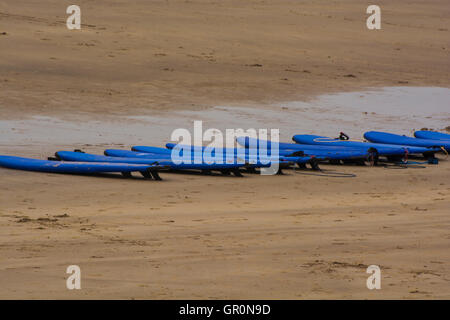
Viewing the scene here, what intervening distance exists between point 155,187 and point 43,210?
6.63 ft

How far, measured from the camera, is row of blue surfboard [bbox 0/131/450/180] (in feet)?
39.1

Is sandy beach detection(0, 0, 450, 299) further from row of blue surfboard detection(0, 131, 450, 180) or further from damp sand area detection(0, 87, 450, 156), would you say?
row of blue surfboard detection(0, 131, 450, 180)

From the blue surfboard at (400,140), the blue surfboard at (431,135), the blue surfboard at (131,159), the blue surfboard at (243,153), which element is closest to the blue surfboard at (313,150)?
the blue surfboard at (243,153)

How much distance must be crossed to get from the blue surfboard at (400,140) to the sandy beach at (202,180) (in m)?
0.46

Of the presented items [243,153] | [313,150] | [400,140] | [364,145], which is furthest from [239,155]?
[400,140]

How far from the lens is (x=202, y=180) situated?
12.1 metres

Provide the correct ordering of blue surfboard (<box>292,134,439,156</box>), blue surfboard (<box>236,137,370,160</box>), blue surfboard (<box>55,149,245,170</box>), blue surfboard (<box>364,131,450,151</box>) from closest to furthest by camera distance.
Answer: blue surfboard (<box>55,149,245,170</box>)
blue surfboard (<box>236,137,370,160</box>)
blue surfboard (<box>292,134,439,156</box>)
blue surfboard (<box>364,131,450,151</box>)

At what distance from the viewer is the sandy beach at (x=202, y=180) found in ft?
23.8

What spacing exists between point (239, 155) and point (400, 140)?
12.4ft

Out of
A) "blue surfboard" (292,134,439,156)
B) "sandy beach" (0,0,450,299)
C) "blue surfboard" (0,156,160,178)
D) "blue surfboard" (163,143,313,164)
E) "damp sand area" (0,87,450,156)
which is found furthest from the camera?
"damp sand area" (0,87,450,156)

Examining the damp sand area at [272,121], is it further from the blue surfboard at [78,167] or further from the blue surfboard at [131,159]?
the blue surfboard at [78,167]

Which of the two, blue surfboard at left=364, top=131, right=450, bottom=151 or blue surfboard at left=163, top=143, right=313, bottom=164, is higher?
blue surfboard at left=364, top=131, right=450, bottom=151

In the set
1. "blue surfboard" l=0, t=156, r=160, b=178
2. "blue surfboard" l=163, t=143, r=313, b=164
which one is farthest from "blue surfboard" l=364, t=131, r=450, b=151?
"blue surfboard" l=0, t=156, r=160, b=178
